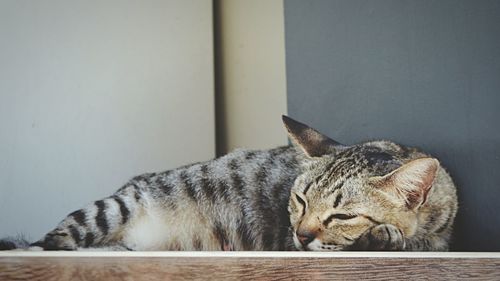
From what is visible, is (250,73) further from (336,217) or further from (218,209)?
(336,217)

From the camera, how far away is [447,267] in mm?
1004

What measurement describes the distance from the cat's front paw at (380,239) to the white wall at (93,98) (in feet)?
3.30

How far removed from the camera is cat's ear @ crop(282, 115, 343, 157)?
1505 mm

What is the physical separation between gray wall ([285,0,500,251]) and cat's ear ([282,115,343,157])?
0.60 feet

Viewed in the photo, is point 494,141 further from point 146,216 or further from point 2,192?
point 2,192

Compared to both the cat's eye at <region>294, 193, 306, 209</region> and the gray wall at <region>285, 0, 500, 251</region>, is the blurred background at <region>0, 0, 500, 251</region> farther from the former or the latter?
the cat's eye at <region>294, 193, 306, 209</region>

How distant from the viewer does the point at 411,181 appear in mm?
1258

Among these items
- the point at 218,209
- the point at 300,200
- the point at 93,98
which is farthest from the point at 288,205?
the point at 93,98

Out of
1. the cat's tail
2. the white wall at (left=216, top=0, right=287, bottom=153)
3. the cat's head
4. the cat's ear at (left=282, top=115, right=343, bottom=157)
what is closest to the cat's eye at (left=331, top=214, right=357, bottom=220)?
the cat's head

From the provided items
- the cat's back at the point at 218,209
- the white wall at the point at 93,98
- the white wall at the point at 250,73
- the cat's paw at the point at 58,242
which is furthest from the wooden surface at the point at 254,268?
the white wall at the point at 250,73

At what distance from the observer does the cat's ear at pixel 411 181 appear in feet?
4.04

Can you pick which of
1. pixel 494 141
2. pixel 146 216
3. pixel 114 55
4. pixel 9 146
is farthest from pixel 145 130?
pixel 494 141

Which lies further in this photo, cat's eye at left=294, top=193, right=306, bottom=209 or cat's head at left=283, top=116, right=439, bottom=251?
cat's eye at left=294, top=193, right=306, bottom=209

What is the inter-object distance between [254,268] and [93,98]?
3.95 ft
